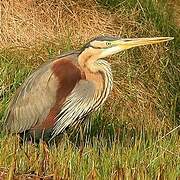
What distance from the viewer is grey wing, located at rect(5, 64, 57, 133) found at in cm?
669

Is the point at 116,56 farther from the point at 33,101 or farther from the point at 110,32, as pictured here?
the point at 33,101

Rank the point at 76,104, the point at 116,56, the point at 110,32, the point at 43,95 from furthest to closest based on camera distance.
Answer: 1. the point at 110,32
2. the point at 116,56
3. the point at 43,95
4. the point at 76,104

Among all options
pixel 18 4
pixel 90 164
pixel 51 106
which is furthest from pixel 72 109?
pixel 18 4

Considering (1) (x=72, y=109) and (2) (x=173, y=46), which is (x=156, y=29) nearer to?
(2) (x=173, y=46)

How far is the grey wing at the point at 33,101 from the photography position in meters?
6.69

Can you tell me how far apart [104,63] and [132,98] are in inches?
111

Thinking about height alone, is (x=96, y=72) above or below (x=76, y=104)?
above

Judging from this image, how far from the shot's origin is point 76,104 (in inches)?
258

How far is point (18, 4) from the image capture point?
33.0 ft

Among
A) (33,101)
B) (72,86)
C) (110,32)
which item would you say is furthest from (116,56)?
(72,86)

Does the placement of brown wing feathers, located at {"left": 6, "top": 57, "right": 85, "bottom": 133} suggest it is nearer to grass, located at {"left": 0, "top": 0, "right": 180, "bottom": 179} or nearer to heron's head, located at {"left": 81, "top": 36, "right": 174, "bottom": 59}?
heron's head, located at {"left": 81, "top": 36, "right": 174, "bottom": 59}

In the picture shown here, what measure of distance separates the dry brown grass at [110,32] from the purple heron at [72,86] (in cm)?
241

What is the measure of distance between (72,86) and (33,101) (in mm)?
441

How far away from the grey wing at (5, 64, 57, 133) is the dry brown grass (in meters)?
2.34
